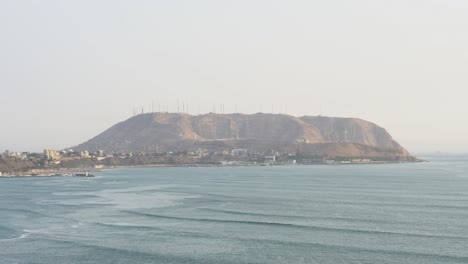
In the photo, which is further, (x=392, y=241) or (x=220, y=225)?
(x=220, y=225)

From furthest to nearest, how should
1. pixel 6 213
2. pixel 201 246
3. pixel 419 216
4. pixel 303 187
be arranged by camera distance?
pixel 303 187, pixel 6 213, pixel 419 216, pixel 201 246

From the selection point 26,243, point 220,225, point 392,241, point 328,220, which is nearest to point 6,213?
point 26,243

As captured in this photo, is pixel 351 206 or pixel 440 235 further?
pixel 351 206

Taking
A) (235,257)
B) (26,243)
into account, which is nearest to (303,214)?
(235,257)

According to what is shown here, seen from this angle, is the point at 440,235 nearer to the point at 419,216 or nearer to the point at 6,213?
the point at 419,216

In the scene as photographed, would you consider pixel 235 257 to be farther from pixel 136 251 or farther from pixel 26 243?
pixel 26 243

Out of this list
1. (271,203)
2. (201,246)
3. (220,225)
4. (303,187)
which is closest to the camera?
A: (201,246)
